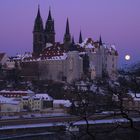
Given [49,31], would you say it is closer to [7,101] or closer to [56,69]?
[56,69]

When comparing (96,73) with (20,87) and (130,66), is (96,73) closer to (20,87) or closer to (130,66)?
(20,87)

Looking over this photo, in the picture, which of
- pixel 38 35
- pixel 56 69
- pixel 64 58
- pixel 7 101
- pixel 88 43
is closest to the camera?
pixel 7 101

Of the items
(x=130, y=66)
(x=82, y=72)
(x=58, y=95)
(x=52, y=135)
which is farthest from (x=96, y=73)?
(x=130, y=66)

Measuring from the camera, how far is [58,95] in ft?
134

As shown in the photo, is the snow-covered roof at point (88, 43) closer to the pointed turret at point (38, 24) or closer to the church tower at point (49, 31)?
the church tower at point (49, 31)

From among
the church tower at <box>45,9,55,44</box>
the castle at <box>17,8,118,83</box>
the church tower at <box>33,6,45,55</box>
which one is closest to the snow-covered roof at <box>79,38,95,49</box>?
the castle at <box>17,8,118,83</box>

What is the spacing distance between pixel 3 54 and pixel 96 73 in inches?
432

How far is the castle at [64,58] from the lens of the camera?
5066cm

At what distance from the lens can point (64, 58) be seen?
169 ft

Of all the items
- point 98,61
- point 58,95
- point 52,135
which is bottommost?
point 52,135

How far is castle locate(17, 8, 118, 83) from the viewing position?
166 feet

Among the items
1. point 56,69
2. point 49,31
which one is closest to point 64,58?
point 56,69

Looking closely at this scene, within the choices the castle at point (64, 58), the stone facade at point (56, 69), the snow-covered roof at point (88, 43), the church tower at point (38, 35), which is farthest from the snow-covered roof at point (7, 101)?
the snow-covered roof at point (88, 43)

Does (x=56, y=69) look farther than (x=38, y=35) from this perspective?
No
